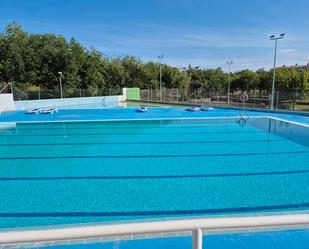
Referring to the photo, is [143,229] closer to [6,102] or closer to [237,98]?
[6,102]

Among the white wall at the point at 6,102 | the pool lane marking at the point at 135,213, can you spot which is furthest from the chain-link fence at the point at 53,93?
the pool lane marking at the point at 135,213

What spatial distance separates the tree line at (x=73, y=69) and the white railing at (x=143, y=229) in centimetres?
2937

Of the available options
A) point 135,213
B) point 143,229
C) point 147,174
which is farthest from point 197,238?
point 147,174

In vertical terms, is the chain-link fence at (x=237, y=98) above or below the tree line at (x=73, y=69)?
below

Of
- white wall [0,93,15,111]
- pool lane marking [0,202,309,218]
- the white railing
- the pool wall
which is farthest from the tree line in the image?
the white railing

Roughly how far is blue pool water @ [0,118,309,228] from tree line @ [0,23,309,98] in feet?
63.6

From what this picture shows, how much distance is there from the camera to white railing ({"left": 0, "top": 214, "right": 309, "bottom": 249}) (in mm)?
1219

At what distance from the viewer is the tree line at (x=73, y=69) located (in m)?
28.6

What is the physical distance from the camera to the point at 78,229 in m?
1.25

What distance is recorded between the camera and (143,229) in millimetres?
1283

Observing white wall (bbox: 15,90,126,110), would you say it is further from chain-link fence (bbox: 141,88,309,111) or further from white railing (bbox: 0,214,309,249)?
white railing (bbox: 0,214,309,249)

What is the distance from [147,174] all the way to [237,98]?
66.8 feet

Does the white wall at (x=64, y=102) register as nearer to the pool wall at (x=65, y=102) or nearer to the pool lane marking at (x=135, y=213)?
the pool wall at (x=65, y=102)

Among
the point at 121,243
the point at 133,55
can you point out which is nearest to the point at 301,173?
the point at 121,243
